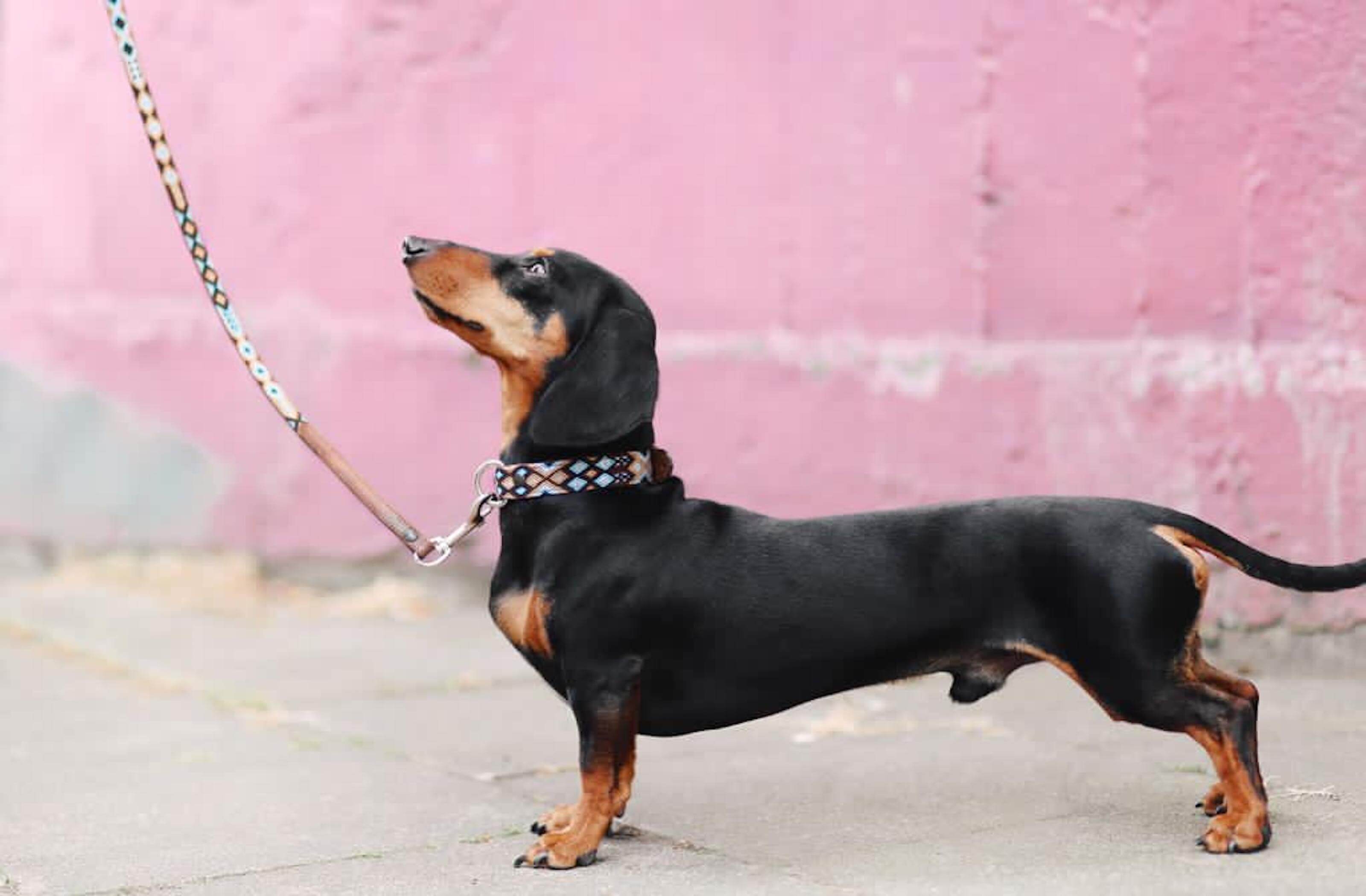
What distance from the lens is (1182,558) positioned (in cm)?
358

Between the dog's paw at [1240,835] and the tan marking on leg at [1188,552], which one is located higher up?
the tan marking on leg at [1188,552]

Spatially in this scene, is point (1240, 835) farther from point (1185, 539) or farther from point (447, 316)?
point (447, 316)

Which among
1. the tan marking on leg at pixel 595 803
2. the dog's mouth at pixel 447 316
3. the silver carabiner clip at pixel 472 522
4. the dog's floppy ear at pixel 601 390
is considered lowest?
the tan marking on leg at pixel 595 803

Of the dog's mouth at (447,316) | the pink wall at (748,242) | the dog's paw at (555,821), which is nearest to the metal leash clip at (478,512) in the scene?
the dog's mouth at (447,316)

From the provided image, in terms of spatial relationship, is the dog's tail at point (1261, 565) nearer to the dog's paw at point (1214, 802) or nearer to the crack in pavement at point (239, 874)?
the dog's paw at point (1214, 802)

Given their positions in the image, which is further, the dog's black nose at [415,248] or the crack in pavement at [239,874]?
the dog's black nose at [415,248]

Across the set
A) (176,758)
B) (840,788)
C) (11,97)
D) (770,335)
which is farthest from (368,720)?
(11,97)

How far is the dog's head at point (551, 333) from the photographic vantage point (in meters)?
3.73

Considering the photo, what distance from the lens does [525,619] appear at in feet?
12.3

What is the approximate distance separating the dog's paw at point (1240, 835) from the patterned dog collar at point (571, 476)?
4.39 ft

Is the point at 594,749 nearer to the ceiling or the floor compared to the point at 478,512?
nearer to the floor

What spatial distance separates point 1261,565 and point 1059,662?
0.44m

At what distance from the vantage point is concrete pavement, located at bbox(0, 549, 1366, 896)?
142 inches

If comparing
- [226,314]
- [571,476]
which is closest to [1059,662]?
[571,476]
